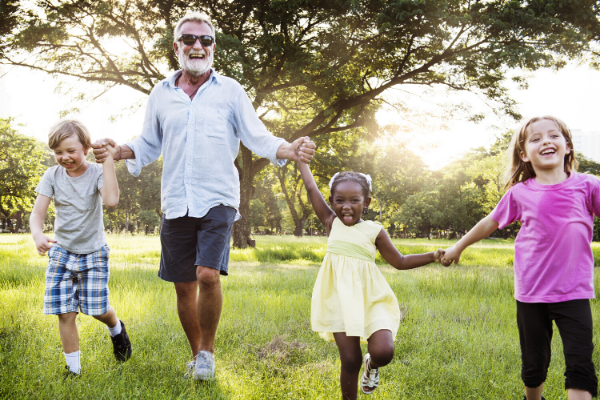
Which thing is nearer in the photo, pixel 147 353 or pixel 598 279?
pixel 147 353

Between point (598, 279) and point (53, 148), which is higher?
point (53, 148)

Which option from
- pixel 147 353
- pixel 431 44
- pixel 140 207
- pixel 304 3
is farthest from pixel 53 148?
pixel 140 207

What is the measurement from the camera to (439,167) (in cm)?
5725

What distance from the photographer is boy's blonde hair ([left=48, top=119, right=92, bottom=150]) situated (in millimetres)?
3189

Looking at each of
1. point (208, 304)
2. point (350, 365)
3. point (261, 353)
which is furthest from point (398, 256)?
point (261, 353)

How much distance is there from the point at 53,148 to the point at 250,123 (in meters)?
1.54

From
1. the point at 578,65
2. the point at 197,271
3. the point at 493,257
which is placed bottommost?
the point at 493,257

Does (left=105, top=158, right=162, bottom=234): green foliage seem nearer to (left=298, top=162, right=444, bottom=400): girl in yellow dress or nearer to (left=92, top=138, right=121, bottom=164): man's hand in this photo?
(left=92, top=138, right=121, bottom=164): man's hand

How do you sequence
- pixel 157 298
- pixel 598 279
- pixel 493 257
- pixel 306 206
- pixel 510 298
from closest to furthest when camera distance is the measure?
1. pixel 157 298
2. pixel 510 298
3. pixel 598 279
4. pixel 493 257
5. pixel 306 206

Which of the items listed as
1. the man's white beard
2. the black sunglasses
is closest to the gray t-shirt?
the man's white beard

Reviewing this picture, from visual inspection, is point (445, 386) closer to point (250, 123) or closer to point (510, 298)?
point (250, 123)

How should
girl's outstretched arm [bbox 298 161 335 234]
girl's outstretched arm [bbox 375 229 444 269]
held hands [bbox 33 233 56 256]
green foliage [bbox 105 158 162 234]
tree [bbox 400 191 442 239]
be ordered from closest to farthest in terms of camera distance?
girl's outstretched arm [bbox 375 229 444 269]
held hands [bbox 33 233 56 256]
girl's outstretched arm [bbox 298 161 335 234]
tree [bbox 400 191 442 239]
green foliage [bbox 105 158 162 234]

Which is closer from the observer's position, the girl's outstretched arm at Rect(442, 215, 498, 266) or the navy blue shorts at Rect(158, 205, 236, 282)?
the girl's outstretched arm at Rect(442, 215, 498, 266)

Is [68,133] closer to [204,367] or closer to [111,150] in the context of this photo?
[111,150]
